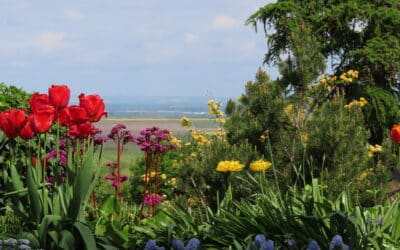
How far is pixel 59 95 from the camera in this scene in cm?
444

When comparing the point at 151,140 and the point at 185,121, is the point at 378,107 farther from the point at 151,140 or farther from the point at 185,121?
the point at 151,140

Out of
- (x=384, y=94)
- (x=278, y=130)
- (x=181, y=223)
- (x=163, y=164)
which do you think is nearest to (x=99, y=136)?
(x=181, y=223)

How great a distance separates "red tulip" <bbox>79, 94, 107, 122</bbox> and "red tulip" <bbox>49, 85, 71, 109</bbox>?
0.33 ft

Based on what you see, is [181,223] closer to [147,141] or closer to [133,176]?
[147,141]

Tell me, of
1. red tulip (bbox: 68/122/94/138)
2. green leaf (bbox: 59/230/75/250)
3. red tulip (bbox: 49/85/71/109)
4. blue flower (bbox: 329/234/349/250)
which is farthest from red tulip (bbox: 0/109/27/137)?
blue flower (bbox: 329/234/349/250)

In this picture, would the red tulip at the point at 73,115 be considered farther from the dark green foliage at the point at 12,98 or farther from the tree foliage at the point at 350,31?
the tree foliage at the point at 350,31

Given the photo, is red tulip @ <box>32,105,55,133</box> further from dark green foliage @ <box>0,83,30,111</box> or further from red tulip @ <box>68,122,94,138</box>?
dark green foliage @ <box>0,83,30,111</box>

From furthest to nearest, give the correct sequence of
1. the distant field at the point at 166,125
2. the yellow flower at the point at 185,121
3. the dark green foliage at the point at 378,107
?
1. the dark green foliage at the point at 378,107
2. the distant field at the point at 166,125
3. the yellow flower at the point at 185,121

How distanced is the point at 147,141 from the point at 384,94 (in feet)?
35.9

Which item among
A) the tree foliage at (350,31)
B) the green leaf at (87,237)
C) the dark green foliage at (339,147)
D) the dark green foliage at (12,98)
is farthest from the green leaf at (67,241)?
the tree foliage at (350,31)

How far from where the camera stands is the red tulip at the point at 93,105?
4.45 m

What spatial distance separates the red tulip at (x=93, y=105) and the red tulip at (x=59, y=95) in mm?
102

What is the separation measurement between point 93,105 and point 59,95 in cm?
24

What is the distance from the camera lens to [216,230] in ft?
15.2
